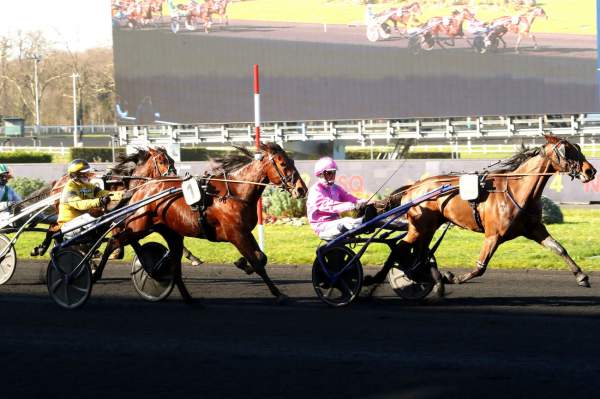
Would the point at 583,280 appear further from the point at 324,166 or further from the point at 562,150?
the point at 324,166

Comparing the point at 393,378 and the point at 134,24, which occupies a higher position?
the point at 134,24

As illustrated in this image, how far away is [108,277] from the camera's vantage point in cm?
1194

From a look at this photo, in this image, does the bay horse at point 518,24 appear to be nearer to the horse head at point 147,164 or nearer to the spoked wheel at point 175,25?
the spoked wheel at point 175,25

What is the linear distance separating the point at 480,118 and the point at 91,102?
144 feet

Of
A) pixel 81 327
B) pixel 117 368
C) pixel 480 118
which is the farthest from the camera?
pixel 480 118

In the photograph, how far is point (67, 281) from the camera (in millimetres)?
9438

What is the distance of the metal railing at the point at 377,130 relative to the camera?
113ft

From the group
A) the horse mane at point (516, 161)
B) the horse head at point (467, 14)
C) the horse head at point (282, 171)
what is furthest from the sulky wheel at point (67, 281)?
the horse head at point (467, 14)

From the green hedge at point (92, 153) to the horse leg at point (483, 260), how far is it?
34.2m

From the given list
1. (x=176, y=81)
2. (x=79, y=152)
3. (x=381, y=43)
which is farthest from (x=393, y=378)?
(x=79, y=152)

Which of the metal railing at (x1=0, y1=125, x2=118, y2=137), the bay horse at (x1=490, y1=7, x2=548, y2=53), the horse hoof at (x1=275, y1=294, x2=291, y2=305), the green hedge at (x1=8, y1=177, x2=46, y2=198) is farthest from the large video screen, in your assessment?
the metal railing at (x1=0, y1=125, x2=118, y2=137)

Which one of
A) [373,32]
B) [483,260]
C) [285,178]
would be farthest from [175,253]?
[373,32]

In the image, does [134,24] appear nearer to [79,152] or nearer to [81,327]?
[79,152]

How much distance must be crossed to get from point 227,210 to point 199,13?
30.9 m
